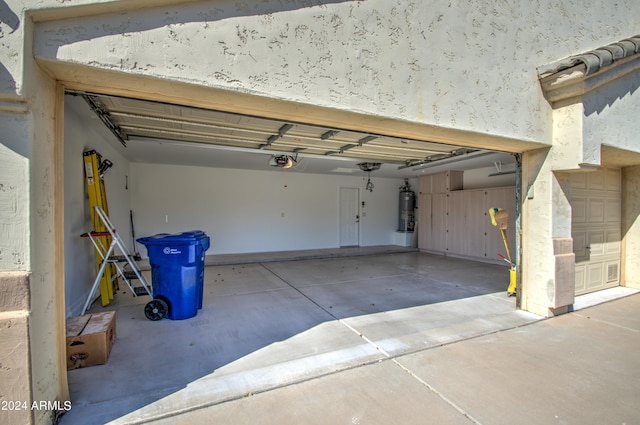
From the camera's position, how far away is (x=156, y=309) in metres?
3.69

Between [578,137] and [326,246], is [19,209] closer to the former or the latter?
[578,137]

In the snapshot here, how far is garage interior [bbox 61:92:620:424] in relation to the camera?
2.62 meters

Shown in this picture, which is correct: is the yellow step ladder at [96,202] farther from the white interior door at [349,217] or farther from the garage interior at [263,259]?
the white interior door at [349,217]

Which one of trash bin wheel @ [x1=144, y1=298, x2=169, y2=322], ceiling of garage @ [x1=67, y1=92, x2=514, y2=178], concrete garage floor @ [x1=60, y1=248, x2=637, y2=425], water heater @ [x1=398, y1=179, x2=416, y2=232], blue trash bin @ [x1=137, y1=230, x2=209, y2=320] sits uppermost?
ceiling of garage @ [x1=67, y1=92, x2=514, y2=178]

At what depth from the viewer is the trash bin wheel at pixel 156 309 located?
3693 millimetres

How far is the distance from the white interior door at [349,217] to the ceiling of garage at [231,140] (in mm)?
2674

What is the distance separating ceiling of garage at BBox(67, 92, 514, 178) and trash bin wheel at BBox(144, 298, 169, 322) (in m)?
2.30

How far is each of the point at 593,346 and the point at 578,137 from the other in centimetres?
233

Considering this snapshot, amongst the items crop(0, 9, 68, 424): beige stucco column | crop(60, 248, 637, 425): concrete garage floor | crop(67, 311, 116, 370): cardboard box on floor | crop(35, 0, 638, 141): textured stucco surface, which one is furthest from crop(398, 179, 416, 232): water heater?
crop(0, 9, 68, 424): beige stucco column

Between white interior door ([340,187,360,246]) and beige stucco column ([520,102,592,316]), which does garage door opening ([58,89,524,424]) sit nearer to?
white interior door ([340,187,360,246])

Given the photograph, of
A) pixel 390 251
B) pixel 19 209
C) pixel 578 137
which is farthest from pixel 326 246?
pixel 19 209

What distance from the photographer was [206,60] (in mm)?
2023

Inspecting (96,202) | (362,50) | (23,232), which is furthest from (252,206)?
(23,232)

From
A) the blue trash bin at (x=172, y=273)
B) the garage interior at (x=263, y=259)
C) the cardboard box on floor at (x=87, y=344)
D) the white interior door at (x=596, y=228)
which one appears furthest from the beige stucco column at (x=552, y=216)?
the cardboard box on floor at (x=87, y=344)
